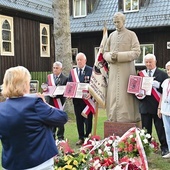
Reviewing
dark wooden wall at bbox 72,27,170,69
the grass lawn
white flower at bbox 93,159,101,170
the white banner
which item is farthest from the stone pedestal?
dark wooden wall at bbox 72,27,170,69

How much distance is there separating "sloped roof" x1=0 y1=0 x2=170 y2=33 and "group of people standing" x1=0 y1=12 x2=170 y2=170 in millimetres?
10831

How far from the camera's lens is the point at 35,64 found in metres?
18.7

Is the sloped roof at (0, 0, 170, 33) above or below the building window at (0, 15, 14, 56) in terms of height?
above

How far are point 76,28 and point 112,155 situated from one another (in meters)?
16.5

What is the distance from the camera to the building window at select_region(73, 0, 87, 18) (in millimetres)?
21453

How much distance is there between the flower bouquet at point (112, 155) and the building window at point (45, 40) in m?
14.7

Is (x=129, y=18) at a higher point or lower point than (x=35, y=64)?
higher

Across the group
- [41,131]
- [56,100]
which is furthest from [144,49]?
[41,131]

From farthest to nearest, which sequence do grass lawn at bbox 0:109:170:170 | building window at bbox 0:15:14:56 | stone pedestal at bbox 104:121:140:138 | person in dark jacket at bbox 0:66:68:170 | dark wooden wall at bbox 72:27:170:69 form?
1. dark wooden wall at bbox 72:27:170:69
2. building window at bbox 0:15:14:56
3. stone pedestal at bbox 104:121:140:138
4. grass lawn at bbox 0:109:170:170
5. person in dark jacket at bbox 0:66:68:170

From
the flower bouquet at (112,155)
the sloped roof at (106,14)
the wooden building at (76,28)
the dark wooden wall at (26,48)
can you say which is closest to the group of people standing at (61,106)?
the flower bouquet at (112,155)

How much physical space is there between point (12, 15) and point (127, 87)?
1240cm

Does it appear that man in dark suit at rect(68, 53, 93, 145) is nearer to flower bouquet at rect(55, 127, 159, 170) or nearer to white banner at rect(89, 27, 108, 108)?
white banner at rect(89, 27, 108, 108)

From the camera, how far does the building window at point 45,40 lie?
63.7 feet

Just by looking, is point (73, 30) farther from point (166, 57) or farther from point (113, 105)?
point (113, 105)
